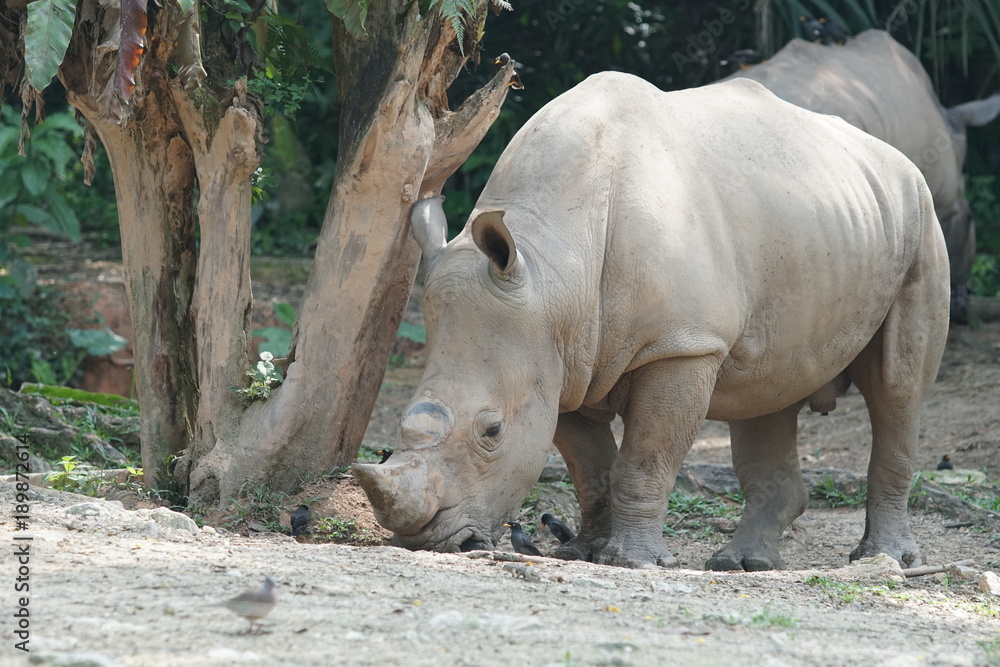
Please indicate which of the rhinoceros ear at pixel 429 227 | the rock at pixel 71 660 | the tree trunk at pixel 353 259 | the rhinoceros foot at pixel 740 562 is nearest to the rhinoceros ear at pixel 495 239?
the rhinoceros ear at pixel 429 227

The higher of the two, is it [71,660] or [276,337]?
[71,660]

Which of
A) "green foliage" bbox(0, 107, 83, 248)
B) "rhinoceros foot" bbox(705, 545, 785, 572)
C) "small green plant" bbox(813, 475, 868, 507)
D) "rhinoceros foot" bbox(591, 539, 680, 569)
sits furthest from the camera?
"green foliage" bbox(0, 107, 83, 248)

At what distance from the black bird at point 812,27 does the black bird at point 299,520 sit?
313 inches

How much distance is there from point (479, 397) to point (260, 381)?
108 cm

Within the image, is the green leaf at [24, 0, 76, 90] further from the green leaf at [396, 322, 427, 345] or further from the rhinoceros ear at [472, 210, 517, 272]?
the green leaf at [396, 322, 427, 345]

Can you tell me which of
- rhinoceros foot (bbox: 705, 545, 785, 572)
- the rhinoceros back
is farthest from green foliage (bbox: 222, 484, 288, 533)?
rhinoceros foot (bbox: 705, 545, 785, 572)

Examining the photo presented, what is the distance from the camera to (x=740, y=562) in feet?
19.6

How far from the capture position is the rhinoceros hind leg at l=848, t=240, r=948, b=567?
6.21 metres

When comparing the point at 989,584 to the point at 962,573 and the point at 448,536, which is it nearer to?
the point at 962,573

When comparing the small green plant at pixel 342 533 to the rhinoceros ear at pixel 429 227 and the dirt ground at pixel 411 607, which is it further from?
the rhinoceros ear at pixel 429 227

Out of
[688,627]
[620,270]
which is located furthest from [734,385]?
A: [688,627]

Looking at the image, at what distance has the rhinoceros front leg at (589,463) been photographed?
5.78 m

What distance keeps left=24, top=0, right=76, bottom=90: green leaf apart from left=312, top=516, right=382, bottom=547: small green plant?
2016 mm

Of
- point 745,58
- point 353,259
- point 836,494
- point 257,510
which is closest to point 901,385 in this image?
point 836,494
